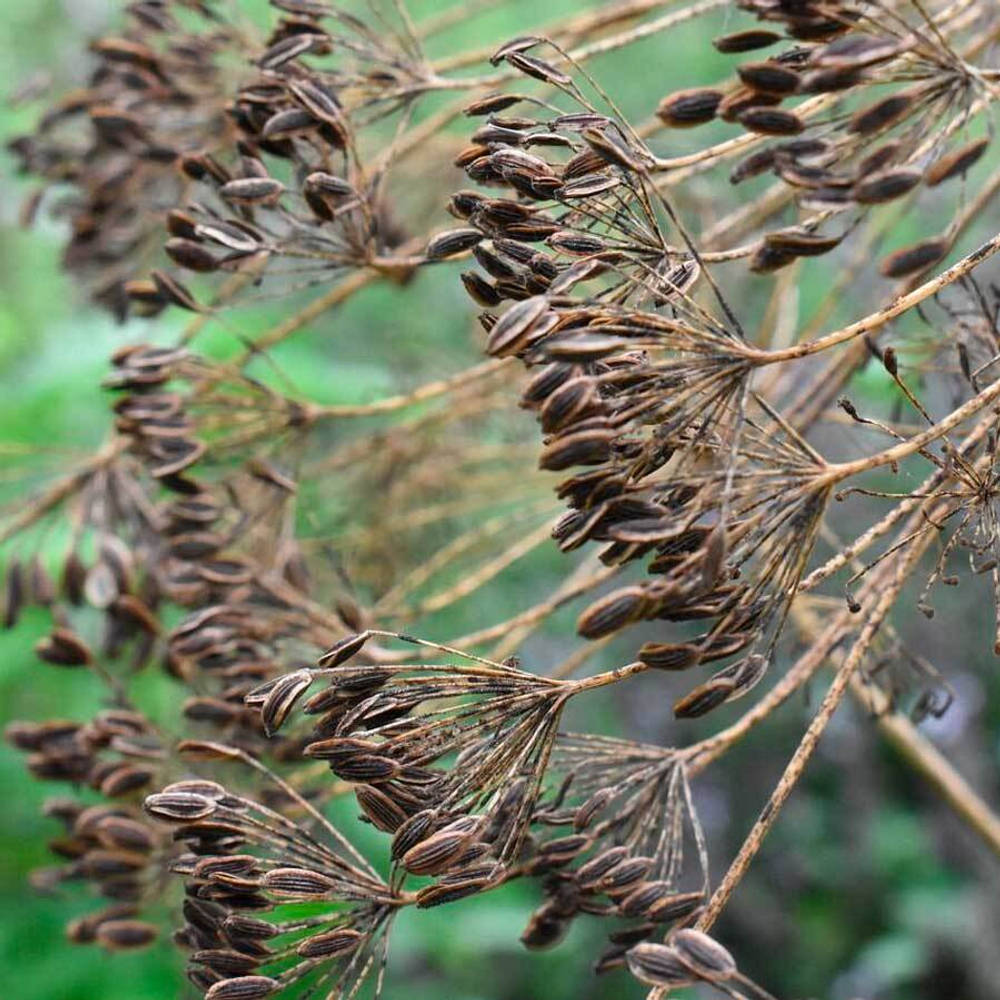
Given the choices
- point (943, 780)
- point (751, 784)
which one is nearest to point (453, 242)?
point (943, 780)

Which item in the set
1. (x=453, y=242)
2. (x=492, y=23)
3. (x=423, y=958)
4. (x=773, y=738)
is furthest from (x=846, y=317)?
(x=453, y=242)

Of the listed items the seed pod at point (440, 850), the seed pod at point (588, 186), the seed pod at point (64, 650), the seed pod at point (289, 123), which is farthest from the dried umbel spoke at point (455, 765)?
the seed pod at point (64, 650)

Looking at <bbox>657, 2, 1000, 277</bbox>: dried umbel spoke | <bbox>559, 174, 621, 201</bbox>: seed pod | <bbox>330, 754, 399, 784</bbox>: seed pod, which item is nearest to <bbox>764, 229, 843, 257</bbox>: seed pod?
<bbox>657, 2, 1000, 277</bbox>: dried umbel spoke

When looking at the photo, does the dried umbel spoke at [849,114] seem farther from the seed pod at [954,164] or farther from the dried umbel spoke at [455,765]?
the dried umbel spoke at [455,765]

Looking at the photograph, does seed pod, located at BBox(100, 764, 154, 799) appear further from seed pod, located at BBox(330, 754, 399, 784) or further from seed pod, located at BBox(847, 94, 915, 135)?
seed pod, located at BBox(847, 94, 915, 135)

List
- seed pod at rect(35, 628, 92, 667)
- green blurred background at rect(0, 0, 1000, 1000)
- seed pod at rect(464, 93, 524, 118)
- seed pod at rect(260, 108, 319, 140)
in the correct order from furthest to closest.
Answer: green blurred background at rect(0, 0, 1000, 1000) < seed pod at rect(35, 628, 92, 667) < seed pod at rect(260, 108, 319, 140) < seed pod at rect(464, 93, 524, 118)

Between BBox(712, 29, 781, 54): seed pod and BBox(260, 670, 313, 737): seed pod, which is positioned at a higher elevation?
BBox(712, 29, 781, 54): seed pod
